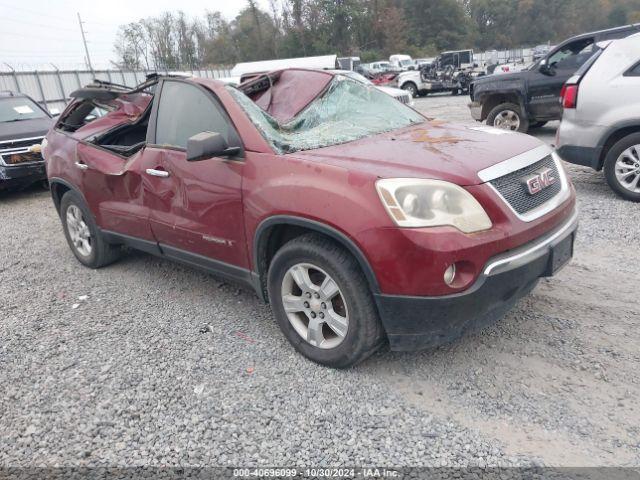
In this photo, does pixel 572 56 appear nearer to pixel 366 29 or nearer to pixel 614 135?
pixel 614 135

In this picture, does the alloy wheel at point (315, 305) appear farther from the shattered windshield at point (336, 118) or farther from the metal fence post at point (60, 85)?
the metal fence post at point (60, 85)

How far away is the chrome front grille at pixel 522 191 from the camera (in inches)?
106

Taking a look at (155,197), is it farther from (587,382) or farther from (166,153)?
(587,382)

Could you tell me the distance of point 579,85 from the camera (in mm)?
5762

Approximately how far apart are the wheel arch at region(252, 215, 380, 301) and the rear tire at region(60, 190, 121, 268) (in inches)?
88.2

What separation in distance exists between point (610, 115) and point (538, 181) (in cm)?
342

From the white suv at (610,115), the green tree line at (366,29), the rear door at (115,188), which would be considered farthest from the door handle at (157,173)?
the green tree line at (366,29)

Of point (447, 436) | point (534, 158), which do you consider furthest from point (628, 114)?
point (447, 436)

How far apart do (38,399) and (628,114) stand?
594 centimetres

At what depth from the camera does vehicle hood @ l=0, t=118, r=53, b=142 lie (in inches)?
336

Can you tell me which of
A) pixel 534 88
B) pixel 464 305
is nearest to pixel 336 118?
pixel 464 305

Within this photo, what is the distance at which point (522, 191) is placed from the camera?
2.79 meters

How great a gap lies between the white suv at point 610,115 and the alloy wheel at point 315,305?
14.1 ft

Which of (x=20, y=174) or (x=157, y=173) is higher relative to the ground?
(x=157, y=173)
